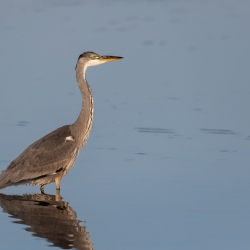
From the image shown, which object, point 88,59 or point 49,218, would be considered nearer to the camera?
point 49,218

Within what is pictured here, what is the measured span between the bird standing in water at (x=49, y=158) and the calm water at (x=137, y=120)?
0.22 metres

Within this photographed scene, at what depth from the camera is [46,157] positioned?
37.3 ft

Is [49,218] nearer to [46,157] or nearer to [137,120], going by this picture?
→ [46,157]

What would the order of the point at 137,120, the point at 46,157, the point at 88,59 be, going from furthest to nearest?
the point at 137,120 < the point at 88,59 < the point at 46,157

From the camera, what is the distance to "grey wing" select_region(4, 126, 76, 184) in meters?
11.2

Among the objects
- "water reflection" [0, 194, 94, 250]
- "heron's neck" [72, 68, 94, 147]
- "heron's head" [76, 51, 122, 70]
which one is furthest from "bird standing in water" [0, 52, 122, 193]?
"heron's head" [76, 51, 122, 70]

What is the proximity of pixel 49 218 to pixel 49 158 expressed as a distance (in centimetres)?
155

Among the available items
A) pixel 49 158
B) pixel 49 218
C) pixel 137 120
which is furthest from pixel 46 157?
pixel 137 120

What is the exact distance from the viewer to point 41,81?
17.2 metres

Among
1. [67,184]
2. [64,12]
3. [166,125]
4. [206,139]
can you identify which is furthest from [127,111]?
[64,12]

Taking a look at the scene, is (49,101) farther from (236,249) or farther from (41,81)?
(236,249)

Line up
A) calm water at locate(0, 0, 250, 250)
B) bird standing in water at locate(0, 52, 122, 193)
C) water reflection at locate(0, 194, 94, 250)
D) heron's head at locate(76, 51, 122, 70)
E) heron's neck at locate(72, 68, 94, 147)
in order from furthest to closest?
heron's head at locate(76, 51, 122, 70) < heron's neck at locate(72, 68, 94, 147) < bird standing in water at locate(0, 52, 122, 193) < calm water at locate(0, 0, 250, 250) < water reflection at locate(0, 194, 94, 250)

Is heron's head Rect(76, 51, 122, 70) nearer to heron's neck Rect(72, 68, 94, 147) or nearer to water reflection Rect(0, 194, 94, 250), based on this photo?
heron's neck Rect(72, 68, 94, 147)

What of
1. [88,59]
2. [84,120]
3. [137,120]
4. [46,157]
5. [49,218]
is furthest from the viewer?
[137,120]
